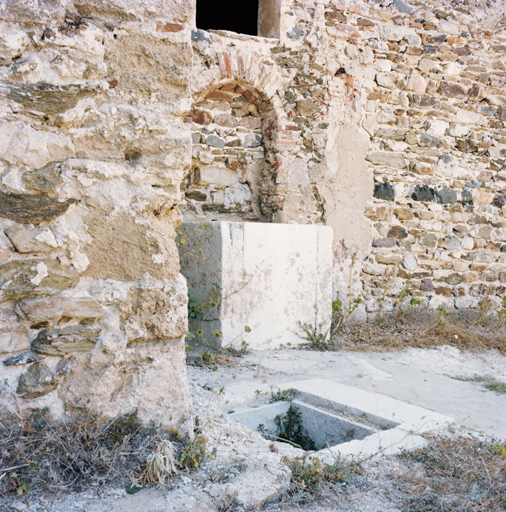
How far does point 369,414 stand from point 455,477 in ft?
2.01

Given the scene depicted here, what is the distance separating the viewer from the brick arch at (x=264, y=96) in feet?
15.1

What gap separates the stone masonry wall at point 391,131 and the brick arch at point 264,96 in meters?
0.02

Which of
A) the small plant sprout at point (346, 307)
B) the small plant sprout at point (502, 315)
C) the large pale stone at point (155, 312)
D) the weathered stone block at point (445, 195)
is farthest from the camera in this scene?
the weathered stone block at point (445, 195)

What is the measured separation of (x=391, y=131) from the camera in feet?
17.8

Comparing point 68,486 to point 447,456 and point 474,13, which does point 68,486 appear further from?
point 474,13

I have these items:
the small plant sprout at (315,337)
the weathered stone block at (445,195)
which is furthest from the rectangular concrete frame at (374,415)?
the weathered stone block at (445,195)

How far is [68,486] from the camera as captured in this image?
143cm

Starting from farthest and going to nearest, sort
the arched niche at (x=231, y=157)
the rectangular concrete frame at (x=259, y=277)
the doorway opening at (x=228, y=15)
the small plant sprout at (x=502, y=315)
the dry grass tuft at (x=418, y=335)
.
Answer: the doorway opening at (x=228, y=15)
the small plant sprout at (x=502, y=315)
the arched niche at (x=231, y=157)
the dry grass tuft at (x=418, y=335)
the rectangular concrete frame at (x=259, y=277)

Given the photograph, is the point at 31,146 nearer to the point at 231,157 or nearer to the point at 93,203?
the point at 93,203

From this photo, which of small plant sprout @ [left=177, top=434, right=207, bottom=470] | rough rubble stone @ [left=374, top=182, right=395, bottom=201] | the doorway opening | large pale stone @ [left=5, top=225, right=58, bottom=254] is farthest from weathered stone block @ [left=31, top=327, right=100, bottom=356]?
the doorway opening

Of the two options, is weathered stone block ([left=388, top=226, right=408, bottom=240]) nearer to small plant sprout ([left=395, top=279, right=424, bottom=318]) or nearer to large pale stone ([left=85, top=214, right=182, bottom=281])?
small plant sprout ([left=395, top=279, right=424, bottom=318])

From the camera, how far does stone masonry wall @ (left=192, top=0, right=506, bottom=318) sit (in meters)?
4.94

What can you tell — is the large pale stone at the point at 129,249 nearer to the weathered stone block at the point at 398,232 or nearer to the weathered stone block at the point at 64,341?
the weathered stone block at the point at 64,341

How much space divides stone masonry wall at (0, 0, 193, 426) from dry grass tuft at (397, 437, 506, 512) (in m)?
0.89
